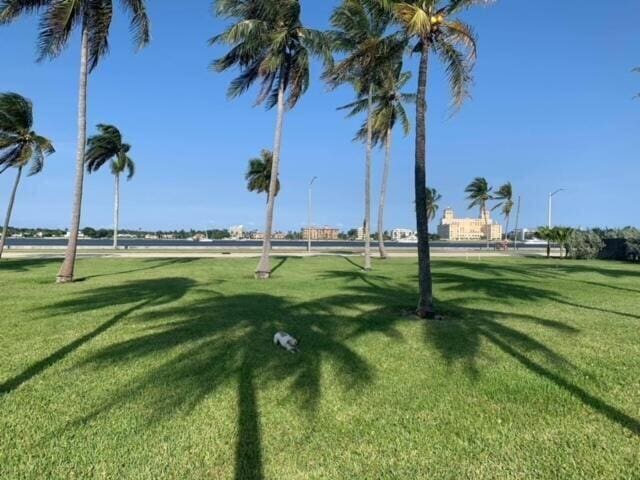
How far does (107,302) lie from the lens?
11344 mm

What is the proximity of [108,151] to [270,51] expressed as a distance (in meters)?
32.8

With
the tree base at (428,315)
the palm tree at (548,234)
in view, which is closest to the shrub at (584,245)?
the palm tree at (548,234)

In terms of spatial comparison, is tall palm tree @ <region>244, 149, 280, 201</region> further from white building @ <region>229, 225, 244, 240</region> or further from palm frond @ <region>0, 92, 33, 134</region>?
white building @ <region>229, 225, 244, 240</region>

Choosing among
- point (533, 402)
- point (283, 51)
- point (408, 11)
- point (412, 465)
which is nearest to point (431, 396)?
point (533, 402)

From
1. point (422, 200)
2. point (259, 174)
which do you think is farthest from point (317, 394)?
point (259, 174)

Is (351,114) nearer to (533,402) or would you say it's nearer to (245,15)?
(245,15)

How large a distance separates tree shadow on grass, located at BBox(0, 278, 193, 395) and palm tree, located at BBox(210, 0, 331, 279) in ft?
14.9

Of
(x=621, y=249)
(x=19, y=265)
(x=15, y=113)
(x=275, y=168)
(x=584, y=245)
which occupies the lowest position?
(x=19, y=265)

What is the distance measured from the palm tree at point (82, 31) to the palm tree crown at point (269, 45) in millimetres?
3050

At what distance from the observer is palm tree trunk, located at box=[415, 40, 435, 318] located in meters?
9.95

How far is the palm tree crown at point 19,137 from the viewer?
26.0m

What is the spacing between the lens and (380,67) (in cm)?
1164

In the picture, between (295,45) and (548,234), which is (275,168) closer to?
(295,45)

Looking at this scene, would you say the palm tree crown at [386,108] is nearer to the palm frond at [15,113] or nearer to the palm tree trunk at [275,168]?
the palm tree trunk at [275,168]
